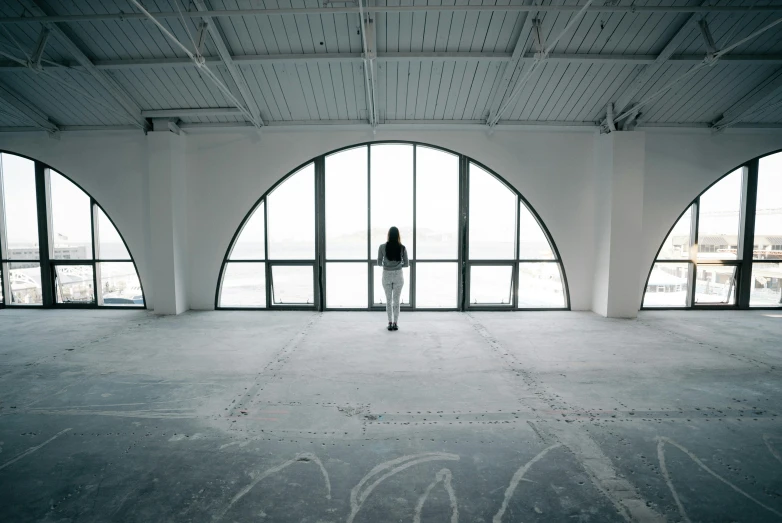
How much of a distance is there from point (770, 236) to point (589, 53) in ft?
19.2

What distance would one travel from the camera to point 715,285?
8.34 metres

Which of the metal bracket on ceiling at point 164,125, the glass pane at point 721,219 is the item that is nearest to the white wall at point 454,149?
the metal bracket on ceiling at point 164,125

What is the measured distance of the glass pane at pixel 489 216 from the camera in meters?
8.13

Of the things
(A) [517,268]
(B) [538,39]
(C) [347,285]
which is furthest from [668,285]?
(C) [347,285]

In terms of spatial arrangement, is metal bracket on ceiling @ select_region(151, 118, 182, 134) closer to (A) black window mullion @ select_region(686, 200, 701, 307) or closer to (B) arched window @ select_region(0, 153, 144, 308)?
(B) arched window @ select_region(0, 153, 144, 308)

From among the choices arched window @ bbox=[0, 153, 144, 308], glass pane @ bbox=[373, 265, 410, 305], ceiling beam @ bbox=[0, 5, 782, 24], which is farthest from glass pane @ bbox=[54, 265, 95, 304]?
glass pane @ bbox=[373, 265, 410, 305]

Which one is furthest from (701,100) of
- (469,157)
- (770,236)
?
(469,157)

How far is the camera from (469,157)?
8.04m

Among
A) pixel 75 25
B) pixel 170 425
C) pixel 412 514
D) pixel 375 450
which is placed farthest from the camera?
pixel 75 25

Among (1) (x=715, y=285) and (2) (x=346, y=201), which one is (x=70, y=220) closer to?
(2) (x=346, y=201)

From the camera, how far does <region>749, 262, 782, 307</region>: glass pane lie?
Result: 8.29 metres

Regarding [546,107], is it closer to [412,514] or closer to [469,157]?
[469,157]

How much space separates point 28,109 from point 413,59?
721cm

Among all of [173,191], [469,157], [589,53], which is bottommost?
[173,191]
